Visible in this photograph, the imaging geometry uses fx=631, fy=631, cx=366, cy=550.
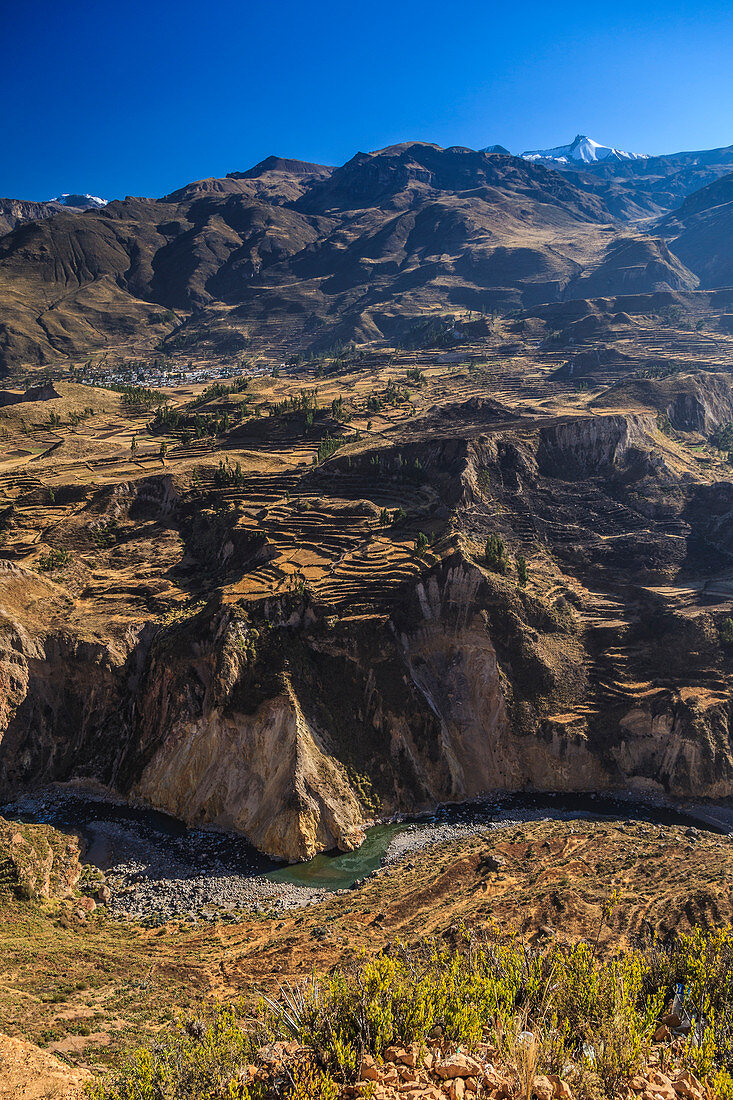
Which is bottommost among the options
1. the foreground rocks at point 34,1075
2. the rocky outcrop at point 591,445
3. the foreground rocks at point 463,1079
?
the foreground rocks at point 34,1075

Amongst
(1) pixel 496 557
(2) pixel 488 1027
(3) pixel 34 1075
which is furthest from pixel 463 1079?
(1) pixel 496 557

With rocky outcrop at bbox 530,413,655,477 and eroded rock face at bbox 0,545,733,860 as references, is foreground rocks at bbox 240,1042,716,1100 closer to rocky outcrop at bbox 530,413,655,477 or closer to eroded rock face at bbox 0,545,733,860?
eroded rock face at bbox 0,545,733,860

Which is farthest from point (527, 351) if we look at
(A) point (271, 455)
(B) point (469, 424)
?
(A) point (271, 455)

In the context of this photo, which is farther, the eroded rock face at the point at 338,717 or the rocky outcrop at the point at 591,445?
the rocky outcrop at the point at 591,445

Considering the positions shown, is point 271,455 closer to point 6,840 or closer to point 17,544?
point 17,544

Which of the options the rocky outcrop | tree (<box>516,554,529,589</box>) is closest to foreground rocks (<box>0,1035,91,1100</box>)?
tree (<box>516,554,529,589</box>)

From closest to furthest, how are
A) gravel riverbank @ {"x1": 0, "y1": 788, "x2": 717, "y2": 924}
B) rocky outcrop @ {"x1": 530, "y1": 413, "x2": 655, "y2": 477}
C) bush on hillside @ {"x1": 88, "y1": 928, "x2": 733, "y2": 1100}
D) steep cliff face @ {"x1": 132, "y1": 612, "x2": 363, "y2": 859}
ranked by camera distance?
bush on hillside @ {"x1": 88, "y1": 928, "x2": 733, "y2": 1100}
gravel riverbank @ {"x1": 0, "y1": 788, "x2": 717, "y2": 924}
steep cliff face @ {"x1": 132, "y1": 612, "x2": 363, "y2": 859}
rocky outcrop @ {"x1": 530, "y1": 413, "x2": 655, "y2": 477}

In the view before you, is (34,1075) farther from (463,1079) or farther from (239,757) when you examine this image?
(239,757)

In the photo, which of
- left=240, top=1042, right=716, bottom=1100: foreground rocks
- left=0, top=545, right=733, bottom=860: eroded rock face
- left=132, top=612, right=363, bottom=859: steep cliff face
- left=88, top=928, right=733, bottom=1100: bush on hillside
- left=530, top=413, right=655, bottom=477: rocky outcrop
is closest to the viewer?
left=240, top=1042, right=716, bottom=1100: foreground rocks

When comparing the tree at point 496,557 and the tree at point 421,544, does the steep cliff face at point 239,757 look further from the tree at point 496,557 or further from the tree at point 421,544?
the tree at point 496,557

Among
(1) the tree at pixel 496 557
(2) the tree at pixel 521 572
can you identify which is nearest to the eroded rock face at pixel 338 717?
(2) the tree at pixel 521 572

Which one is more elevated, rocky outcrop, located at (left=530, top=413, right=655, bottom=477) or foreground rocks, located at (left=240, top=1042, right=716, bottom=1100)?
rocky outcrop, located at (left=530, top=413, right=655, bottom=477)
